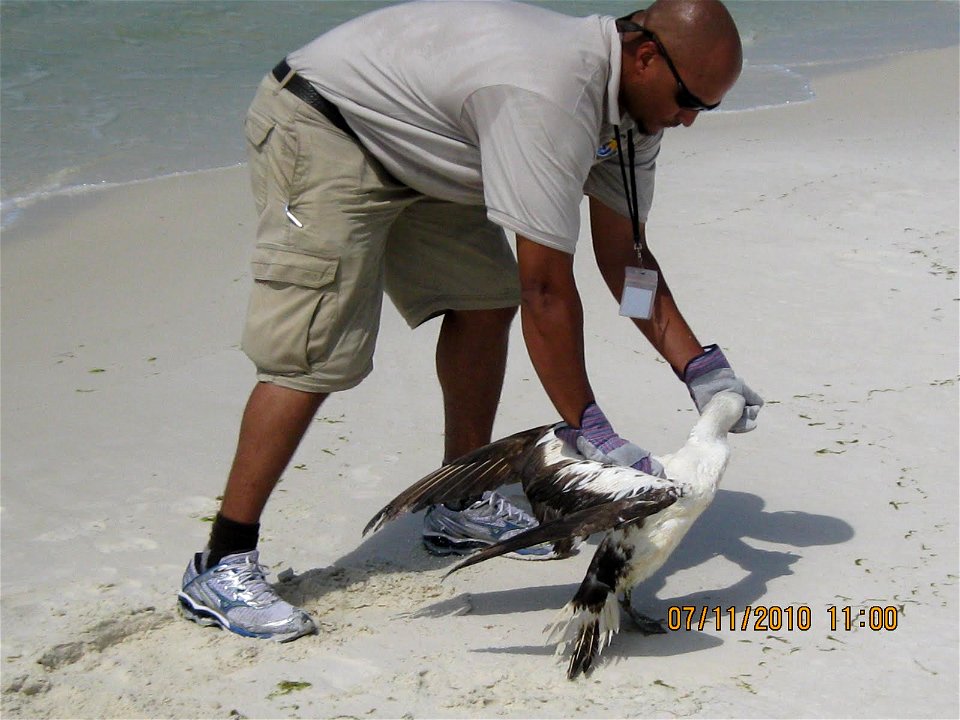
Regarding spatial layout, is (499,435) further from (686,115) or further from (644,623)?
(686,115)

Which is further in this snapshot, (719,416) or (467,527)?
(467,527)

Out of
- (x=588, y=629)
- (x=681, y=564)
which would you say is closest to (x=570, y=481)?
(x=588, y=629)

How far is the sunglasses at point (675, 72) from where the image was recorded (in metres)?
2.49

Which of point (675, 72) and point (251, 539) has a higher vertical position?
point (675, 72)

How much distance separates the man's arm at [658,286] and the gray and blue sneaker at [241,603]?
3.89 ft

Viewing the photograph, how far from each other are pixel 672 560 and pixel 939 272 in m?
2.35

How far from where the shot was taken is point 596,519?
2.59m

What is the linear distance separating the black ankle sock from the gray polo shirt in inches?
38.9

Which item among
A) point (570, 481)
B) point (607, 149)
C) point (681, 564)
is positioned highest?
point (607, 149)

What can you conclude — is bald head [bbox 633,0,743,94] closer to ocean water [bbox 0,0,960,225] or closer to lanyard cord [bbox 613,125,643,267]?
lanyard cord [bbox 613,125,643,267]

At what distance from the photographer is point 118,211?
6.91 meters

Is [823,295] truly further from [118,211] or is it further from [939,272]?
[118,211]

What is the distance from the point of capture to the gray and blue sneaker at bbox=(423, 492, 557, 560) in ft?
11.0

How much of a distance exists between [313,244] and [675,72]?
969 mm
